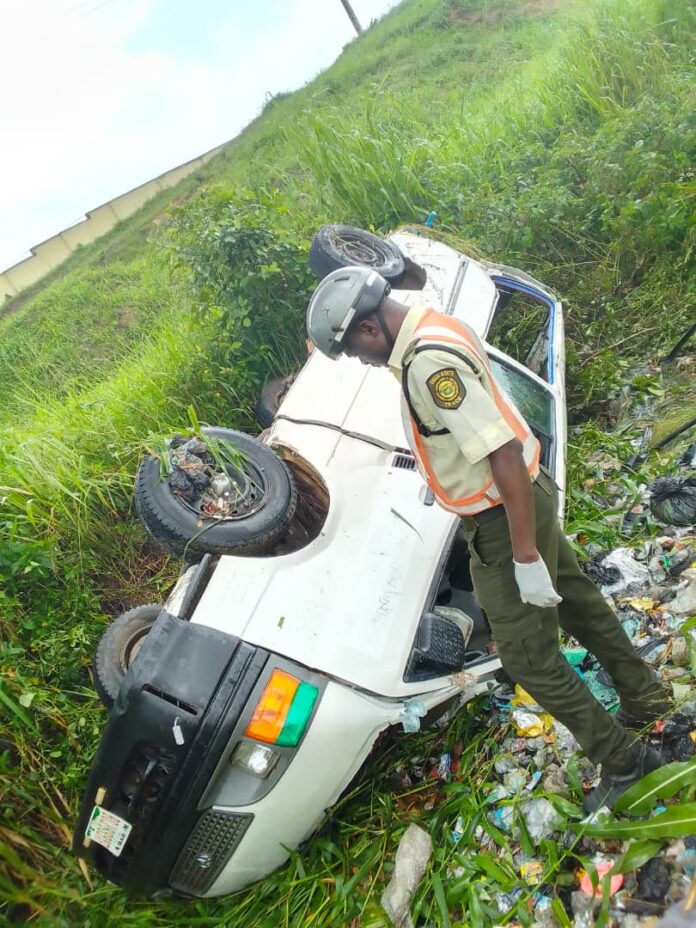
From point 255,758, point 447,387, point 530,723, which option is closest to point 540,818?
point 530,723

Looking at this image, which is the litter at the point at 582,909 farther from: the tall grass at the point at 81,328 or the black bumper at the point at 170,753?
the tall grass at the point at 81,328

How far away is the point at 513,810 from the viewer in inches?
89.5

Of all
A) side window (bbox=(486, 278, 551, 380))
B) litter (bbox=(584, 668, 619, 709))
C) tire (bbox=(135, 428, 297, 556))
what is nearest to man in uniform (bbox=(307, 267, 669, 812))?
litter (bbox=(584, 668, 619, 709))

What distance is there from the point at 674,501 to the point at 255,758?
89.1 inches

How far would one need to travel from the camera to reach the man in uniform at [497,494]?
1.83 m

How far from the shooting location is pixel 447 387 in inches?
71.3

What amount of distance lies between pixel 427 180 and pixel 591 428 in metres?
3.13

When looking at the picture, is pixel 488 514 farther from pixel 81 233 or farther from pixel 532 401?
pixel 81 233

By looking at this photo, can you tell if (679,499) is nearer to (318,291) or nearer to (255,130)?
(318,291)

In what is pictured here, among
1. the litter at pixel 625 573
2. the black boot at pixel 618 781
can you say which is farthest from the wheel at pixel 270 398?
the black boot at pixel 618 781

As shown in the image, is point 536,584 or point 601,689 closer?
point 536,584

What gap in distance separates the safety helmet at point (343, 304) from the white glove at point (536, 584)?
0.90 m

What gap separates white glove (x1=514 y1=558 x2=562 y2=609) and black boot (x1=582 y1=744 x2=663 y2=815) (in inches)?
24.9

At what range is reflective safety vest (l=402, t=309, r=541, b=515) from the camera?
185 centimetres
